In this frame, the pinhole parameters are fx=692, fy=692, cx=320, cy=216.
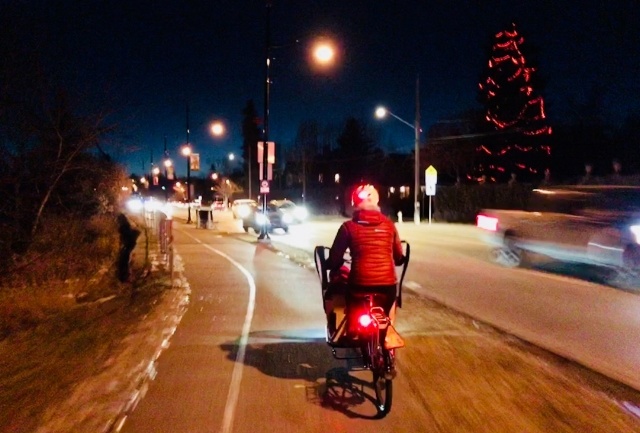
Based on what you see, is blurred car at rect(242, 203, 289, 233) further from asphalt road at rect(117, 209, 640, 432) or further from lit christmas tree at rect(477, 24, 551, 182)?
lit christmas tree at rect(477, 24, 551, 182)

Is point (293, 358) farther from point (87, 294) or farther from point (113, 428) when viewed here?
point (87, 294)

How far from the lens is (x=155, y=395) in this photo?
6.76 m

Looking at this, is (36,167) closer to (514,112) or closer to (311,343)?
(311,343)

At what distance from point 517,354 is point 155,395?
4277mm

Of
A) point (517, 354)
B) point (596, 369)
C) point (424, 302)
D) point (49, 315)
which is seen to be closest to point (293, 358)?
point (517, 354)

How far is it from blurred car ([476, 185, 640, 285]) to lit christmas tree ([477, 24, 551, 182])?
3052 centimetres

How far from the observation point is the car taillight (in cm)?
1905

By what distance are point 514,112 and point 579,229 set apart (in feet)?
112

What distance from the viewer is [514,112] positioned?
158 feet

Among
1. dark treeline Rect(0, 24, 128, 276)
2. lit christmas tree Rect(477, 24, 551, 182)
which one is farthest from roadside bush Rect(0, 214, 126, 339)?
lit christmas tree Rect(477, 24, 551, 182)

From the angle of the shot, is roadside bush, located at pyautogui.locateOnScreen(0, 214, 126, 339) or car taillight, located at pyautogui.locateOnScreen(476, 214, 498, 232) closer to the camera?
roadside bush, located at pyautogui.locateOnScreen(0, 214, 126, 339)

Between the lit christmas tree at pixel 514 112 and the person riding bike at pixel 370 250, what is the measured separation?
4270cm

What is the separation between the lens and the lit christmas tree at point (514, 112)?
4753 centimetres

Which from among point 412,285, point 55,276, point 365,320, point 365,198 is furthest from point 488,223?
point 365,320
